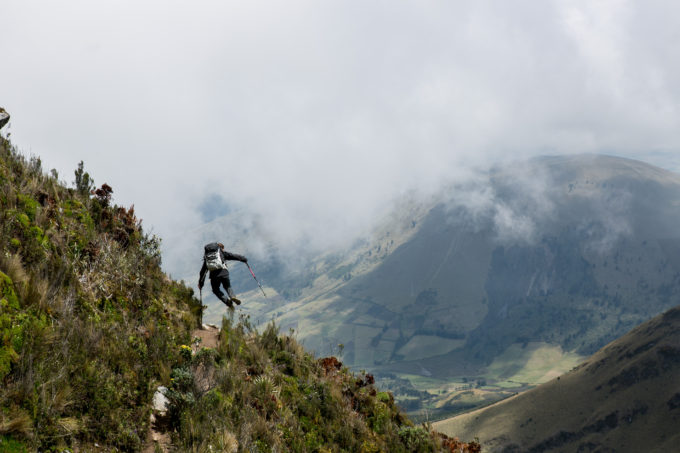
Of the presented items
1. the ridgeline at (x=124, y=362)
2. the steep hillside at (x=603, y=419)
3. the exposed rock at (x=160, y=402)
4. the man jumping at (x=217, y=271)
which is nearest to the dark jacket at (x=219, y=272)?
the man jumping at (x=217, y=271)

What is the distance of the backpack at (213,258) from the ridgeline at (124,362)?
1.16m

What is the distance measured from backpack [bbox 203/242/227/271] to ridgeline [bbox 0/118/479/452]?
1.16 meters

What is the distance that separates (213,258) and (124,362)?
23.5 ft

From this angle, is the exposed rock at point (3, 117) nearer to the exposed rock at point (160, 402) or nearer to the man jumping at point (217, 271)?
the man jumping at point (217, 271)

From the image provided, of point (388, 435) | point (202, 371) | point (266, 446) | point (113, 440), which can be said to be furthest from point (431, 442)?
point (113, 440)

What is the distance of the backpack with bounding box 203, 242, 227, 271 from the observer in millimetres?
14445

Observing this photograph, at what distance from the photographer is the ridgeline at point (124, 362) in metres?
6.06

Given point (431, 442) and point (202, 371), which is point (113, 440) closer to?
point (202, 371)

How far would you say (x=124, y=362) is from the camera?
25.3 ft

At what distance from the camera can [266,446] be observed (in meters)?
8.20

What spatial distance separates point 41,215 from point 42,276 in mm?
2040

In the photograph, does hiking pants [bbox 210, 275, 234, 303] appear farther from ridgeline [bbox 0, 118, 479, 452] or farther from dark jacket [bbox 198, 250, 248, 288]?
ridgeline [bbox 0, 118, 479, 452]

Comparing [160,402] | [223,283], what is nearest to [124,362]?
[160,402]

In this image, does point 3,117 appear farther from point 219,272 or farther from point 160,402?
point 160,402
